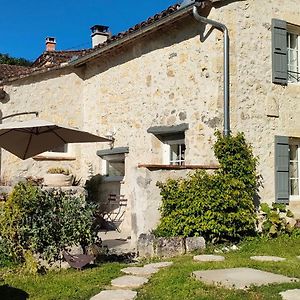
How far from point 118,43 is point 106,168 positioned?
134 inches

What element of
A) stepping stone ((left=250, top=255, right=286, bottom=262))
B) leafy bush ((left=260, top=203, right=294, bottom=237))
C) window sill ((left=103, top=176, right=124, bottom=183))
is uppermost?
window sill ((left=103, top=176, right=124, bottom=183))

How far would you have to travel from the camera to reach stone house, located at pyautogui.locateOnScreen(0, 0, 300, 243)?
10258mm

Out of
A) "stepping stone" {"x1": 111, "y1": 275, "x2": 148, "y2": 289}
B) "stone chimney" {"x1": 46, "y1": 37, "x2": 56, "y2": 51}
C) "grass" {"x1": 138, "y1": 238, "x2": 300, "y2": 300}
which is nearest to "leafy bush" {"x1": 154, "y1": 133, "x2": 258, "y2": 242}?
"grass" {"x1": 138, "y1": 238, "x2": 300, "y2": 300}

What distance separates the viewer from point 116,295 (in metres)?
5.65

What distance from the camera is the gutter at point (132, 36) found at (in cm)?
1038

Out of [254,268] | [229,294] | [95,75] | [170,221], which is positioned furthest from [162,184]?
[95,75]

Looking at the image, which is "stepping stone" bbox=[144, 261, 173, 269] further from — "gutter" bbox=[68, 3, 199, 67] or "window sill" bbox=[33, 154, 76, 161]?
"window sill" bbox=[33, 154, 76, 161]

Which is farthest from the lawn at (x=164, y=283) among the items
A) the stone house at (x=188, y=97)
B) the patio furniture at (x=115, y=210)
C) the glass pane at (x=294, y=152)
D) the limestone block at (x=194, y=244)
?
the patio furniture at (x=115, y=210)

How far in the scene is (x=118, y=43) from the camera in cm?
1230

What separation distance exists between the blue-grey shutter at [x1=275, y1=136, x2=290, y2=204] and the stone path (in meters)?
3.93

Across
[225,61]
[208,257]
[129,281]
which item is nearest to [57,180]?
[225,61]

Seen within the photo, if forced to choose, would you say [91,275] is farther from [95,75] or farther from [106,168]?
[95,75]

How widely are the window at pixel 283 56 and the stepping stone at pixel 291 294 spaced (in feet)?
19.8

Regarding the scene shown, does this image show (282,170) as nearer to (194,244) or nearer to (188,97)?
(188,97)
